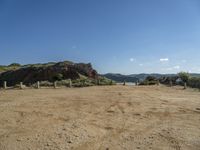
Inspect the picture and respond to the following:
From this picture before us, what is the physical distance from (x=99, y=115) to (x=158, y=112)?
3.37 m

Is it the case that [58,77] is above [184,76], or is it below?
above

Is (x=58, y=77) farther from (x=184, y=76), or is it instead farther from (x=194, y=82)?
(x=194, y=82)

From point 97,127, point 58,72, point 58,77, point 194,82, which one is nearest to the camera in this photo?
point 97,127

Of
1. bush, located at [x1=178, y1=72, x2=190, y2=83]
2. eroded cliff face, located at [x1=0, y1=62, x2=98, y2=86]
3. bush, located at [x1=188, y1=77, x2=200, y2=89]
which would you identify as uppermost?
eroded cliff face, located at [x1=0, y1=62, x2=98, y2=86]

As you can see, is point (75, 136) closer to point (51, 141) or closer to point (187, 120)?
point (51, 141)

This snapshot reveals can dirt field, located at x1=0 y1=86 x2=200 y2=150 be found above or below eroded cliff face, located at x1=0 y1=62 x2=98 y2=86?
below

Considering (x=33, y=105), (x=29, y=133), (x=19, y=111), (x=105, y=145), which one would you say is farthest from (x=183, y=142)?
(x=33, y=105)

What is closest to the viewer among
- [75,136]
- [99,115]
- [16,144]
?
[16,144]

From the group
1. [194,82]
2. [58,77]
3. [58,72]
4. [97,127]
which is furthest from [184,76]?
[97,127]

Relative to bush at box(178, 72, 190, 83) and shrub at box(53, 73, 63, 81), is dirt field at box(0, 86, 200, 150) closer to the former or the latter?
shrub at box(53, 73, 63, 81)

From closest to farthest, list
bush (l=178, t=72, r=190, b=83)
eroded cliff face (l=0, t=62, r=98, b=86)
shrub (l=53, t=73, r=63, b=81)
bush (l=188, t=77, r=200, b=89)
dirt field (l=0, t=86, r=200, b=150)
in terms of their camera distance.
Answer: dirt field (l=0, t=86, r=200, b=150) → bush (l=188, t=77, r=200, b=89) → shrub (l=53, t=73, r=63, b=81) → eroded cliff face (l=0, t=62, r=98, b=86) → bush (l=178, t=72, r=190, b=83)

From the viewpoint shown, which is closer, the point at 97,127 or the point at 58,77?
the point at 97,127

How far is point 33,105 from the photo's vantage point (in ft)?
52.0

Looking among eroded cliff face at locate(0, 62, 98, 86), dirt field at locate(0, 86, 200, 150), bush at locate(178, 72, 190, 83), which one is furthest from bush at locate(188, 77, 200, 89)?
dirt field at locate(0, 86, 200, 150)
